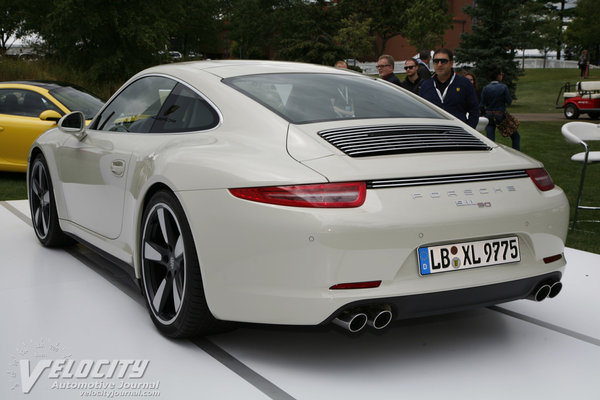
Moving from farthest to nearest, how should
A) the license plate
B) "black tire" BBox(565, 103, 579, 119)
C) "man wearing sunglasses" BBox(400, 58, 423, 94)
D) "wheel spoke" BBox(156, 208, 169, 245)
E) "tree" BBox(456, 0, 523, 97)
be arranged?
1. "tree" BBox(456, 0, 523, 97)
2. "black tire" BBox(565, 103, 579, 119)
3. "man wearing sunglasses" BBox(400, 58, 423, 94)
4. "wheel spoke" BBox(156, 208, 169, 245)
5. the license plate

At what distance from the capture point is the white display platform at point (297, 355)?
3361mm

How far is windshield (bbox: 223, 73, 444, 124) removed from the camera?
3943 mm

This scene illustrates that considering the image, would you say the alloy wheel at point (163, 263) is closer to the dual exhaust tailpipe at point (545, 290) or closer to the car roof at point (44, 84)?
the dual exhaust tailpipe at point (545, 290)

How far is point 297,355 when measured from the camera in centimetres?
379

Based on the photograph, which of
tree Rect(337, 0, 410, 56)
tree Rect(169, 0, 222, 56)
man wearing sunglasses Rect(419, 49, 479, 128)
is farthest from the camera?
tree Rect(337, 0, 410, 56)

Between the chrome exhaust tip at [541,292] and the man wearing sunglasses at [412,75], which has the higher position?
the man wearing sunglasses at [412,75]

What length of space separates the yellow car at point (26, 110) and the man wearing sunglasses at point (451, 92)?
532 cm

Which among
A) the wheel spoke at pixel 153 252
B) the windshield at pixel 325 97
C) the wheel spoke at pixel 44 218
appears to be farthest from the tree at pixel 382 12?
the wheel spoke at pixel 153 252

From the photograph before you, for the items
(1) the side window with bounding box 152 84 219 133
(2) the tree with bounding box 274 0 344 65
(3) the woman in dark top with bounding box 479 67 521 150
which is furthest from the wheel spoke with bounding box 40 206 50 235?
(2) the tree with bounding box 274 0 344 65

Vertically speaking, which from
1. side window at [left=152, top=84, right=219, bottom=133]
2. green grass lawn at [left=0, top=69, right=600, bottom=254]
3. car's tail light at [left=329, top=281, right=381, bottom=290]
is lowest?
green grass lawn at [left=0, top=69, right=600, bottom=254]

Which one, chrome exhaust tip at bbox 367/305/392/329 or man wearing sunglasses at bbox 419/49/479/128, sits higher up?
man wearing sunglasses at bbox 419/49/479/128

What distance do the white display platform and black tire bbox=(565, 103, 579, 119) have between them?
81.7ft


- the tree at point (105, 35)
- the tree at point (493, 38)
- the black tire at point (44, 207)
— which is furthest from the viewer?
the tree at point (493, 38)

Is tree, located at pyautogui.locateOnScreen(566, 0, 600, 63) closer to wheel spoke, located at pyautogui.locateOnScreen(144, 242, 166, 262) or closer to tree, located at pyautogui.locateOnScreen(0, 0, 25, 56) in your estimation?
tree, located at pyautogui.locateOnScreen(0, 0, 25, 56)
